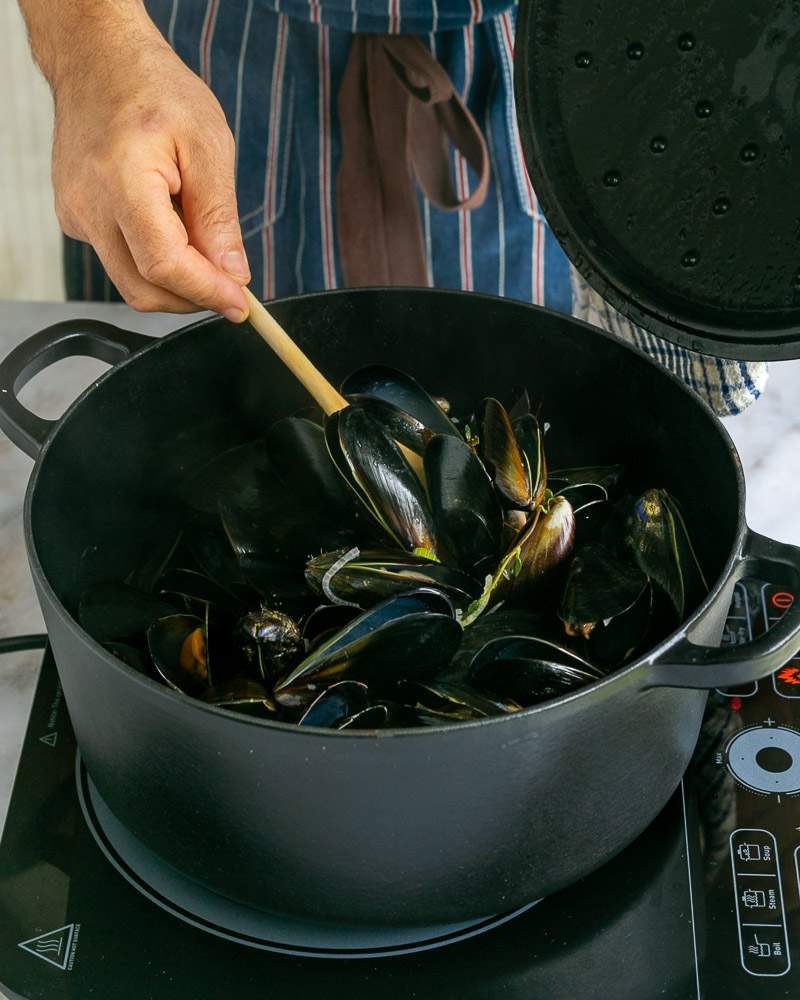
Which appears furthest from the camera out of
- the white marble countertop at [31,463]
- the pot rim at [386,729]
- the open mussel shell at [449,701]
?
the white marble countertop at [31,463]

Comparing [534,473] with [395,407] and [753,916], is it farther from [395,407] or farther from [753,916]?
[753,916]

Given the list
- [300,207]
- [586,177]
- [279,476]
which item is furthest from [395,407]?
[300,207]

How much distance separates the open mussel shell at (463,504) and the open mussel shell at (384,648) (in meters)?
0.11

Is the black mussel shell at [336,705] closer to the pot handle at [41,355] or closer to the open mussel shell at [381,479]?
the open mussel shell at [381,479]

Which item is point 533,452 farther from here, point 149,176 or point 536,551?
point 149,176

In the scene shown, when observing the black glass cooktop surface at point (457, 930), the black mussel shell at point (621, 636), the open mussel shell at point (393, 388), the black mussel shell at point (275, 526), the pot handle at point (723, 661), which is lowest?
the black glass cooktop surface at point (457, 930)

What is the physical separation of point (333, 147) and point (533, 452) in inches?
23.4

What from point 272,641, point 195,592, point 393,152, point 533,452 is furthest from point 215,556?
point 393,152

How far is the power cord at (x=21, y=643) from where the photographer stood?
88 cm

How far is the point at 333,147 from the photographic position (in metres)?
1.28

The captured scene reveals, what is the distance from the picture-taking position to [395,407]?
0.87 m

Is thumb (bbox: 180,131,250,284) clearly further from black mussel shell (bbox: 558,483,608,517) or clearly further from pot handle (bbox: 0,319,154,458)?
black mussel shell (bbox: 558,483,608,517)

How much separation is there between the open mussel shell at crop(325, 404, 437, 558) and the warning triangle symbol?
0.31 meters

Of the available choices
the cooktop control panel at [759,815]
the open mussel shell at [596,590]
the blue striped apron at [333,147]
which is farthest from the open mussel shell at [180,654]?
the blue striped apron at [333,147]
